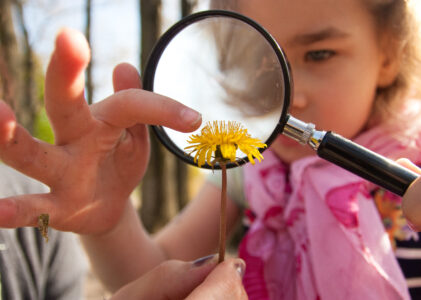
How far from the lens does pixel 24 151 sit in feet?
2.60

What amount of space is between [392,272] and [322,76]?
70cm

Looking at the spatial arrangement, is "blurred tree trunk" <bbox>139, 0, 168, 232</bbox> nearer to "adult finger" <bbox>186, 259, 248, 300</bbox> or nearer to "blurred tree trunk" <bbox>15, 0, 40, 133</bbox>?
"blurred tree trunk" <bbox>15, 0, 40, 133</bbox>

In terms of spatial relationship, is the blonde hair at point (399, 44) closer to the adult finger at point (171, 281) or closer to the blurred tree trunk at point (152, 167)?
the adult finger at point (171, 281)

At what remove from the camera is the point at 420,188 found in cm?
69

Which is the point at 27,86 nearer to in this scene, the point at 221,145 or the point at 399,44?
the point at 399,44

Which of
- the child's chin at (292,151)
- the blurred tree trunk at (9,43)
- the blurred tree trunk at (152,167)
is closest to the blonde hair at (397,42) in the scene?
the child's chin at (292,151)

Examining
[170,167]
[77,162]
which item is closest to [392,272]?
[77,162]

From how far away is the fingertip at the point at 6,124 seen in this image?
0.71 metres

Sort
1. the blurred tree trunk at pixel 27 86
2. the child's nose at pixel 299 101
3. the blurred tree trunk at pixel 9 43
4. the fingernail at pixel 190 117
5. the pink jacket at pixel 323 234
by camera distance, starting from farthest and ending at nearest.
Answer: the blurred tree trunk at pixel 27 86 → the blurred tree trunk at pixel 9 43 → the child's nose at pixel 299 101 → the pink jacket at pixel 323 234 → the fingernail at pixel 190 117

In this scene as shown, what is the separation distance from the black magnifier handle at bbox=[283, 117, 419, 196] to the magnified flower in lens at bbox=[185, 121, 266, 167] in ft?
0.44

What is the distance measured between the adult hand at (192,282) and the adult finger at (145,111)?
0.33 m

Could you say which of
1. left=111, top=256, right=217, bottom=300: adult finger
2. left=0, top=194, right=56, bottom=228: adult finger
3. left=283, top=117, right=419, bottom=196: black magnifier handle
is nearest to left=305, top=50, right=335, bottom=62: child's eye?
left=283, top=117, right=419, bottom=196: black magnifier handle

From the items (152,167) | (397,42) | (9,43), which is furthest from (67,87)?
(9,43)

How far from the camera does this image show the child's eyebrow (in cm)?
123
